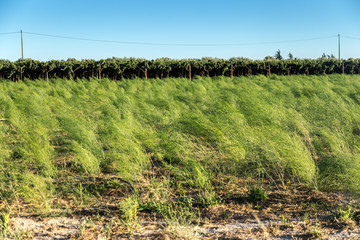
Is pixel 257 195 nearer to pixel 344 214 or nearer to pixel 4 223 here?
pixel 344 214

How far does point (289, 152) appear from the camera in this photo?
3.50 metres

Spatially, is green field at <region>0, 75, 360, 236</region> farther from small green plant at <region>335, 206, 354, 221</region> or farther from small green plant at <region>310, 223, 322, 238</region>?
small green plant at <region>310, 223, 322, 238</region>

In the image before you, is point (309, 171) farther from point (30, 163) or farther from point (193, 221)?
point (30, 163)

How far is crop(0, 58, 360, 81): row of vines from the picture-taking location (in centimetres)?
2150

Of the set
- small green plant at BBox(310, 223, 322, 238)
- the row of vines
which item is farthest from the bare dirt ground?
the row of vines

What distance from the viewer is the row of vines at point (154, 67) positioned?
21.5m

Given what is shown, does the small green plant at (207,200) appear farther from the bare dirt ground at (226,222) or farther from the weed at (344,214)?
the weed at (344,214)

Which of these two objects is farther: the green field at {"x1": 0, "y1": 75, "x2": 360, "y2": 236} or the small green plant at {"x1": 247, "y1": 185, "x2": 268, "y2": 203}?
the green field at {"x1": 0, "y1": 75, "x2": 360, "y2": 236}

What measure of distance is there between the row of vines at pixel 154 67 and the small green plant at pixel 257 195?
1796 cm

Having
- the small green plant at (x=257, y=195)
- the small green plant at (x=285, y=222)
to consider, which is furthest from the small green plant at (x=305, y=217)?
the small green plant at (x=257, y=195)

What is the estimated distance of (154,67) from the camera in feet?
75.2

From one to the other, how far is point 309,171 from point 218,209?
982mm

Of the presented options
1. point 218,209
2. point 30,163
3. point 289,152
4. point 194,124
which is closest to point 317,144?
point 289,152

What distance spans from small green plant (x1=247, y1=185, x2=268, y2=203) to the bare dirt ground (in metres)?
0.04
